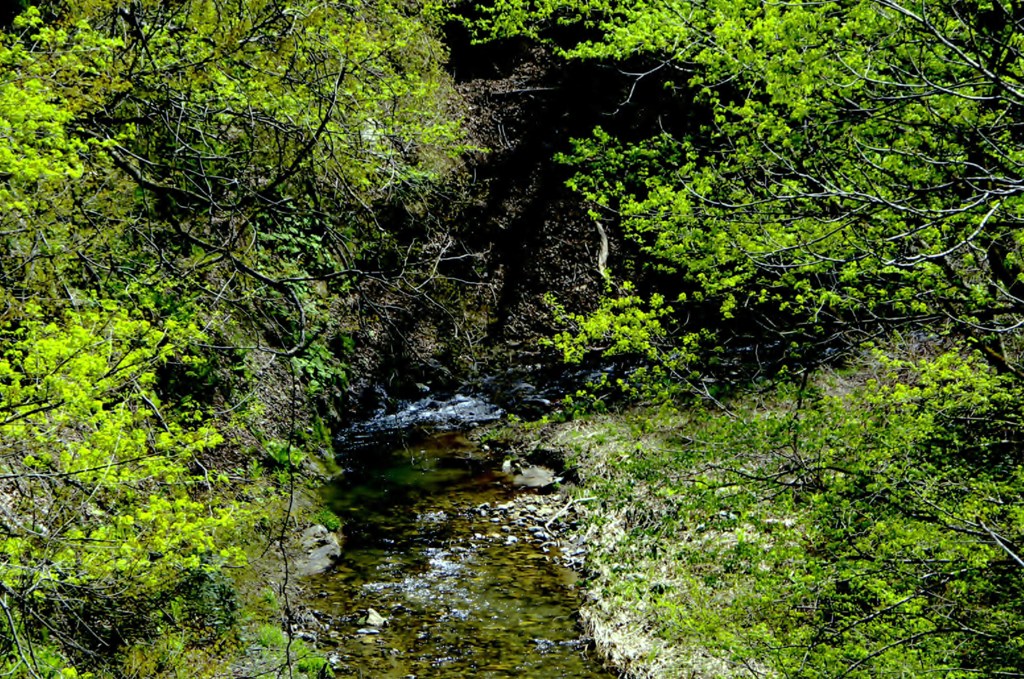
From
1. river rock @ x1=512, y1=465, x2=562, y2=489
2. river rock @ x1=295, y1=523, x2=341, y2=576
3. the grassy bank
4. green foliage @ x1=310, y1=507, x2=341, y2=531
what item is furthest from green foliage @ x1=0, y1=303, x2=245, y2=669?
river rock @ x1=512, y1=465, x2=562, y2=489

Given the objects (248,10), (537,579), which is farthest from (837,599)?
(248,10)

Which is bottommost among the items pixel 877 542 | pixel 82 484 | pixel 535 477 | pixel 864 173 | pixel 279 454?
pixel 535 477

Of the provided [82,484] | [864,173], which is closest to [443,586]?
[82,484]

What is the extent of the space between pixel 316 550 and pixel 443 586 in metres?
1.52

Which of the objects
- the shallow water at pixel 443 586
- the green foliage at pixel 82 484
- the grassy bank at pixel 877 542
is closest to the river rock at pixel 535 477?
the shallow water at pixel 443 586

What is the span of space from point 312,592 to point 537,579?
230cm

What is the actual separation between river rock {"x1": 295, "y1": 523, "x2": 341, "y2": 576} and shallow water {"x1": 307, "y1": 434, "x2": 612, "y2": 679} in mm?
152

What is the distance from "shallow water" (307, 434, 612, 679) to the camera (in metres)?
6.79

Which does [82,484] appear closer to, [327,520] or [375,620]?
[375,620]

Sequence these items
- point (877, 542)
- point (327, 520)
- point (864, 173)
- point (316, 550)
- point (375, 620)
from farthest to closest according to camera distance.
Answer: point (327, 520) < point (316, 550) < point (375, 620) < point (877, 542) < point (864, 173)

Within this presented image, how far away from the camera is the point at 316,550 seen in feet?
28.0

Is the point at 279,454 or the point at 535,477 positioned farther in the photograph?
the point at 535,477

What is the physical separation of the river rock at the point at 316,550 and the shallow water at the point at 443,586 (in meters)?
0.15

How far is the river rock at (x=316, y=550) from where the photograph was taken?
8235 millimetres
